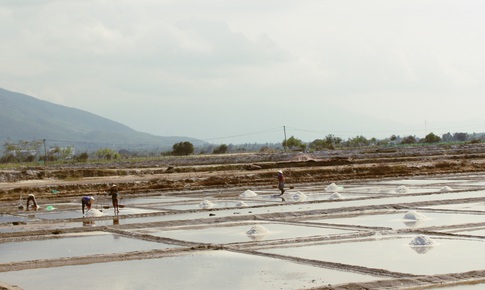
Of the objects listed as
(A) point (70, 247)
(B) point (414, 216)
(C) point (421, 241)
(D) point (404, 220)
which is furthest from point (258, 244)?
(B) point (414, 216)

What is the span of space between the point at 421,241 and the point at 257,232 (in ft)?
14.8

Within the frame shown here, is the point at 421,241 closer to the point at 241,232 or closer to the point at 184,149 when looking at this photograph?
→ the point at 241,232

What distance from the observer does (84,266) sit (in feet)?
52.4

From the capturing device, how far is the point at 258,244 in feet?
59.8

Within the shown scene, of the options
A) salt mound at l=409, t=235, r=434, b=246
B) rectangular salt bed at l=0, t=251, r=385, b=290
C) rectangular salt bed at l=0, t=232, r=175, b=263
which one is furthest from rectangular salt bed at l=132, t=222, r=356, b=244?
rectangular salt bed at l=0, t=251, r=385, b=290

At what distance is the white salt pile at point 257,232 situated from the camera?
64.0 ft

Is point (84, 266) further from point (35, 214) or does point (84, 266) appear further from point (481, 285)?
point (35, 214)

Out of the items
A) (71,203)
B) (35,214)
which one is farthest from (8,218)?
(71,203)

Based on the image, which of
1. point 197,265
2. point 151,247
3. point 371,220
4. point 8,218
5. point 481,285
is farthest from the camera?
point 8,218

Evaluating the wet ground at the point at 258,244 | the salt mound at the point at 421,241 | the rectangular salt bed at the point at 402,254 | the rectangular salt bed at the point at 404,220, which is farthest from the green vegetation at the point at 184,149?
the salt mound at the point at 421,241

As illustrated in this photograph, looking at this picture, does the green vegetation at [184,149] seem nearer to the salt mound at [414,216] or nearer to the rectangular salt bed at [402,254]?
the salt mound at [414,216]

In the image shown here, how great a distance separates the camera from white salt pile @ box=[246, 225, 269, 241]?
1952 cm

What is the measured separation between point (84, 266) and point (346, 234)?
6.26 m

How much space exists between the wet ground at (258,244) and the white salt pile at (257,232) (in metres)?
0.04
